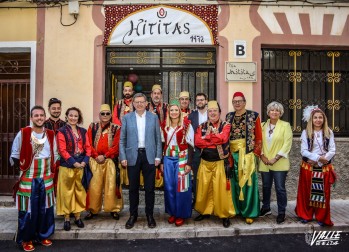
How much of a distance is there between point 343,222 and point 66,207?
4540mm

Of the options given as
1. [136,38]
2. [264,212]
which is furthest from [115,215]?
[136,38]

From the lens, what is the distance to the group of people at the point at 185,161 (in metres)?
5.62

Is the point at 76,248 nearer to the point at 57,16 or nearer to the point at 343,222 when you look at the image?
the point at 343,222

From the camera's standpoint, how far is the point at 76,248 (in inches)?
196

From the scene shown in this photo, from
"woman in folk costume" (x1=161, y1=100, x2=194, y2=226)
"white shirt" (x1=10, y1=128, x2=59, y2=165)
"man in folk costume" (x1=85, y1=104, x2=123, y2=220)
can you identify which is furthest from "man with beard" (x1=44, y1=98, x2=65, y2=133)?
"woman in folk costume" (x1=161, y1=100, x2=194, y2=226)

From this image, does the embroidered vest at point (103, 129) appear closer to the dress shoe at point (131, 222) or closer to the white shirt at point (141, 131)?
the white shirt at point (141, 131)

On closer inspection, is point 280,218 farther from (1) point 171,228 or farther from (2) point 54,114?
(2) point 54,114

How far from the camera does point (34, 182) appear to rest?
502cm

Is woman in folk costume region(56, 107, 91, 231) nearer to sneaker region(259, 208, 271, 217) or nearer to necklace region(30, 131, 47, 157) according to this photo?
necklace region(30, 131, 47, 157)

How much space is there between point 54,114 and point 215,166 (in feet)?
9.23

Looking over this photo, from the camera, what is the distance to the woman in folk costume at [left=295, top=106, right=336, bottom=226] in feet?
18.7

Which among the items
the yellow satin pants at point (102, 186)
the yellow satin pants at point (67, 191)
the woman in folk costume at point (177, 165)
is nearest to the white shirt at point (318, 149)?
the woman in folk costume at point (177, 165)

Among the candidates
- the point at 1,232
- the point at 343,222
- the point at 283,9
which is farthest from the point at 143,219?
the point at 283,9

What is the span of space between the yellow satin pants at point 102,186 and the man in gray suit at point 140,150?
Result: 459 mm
